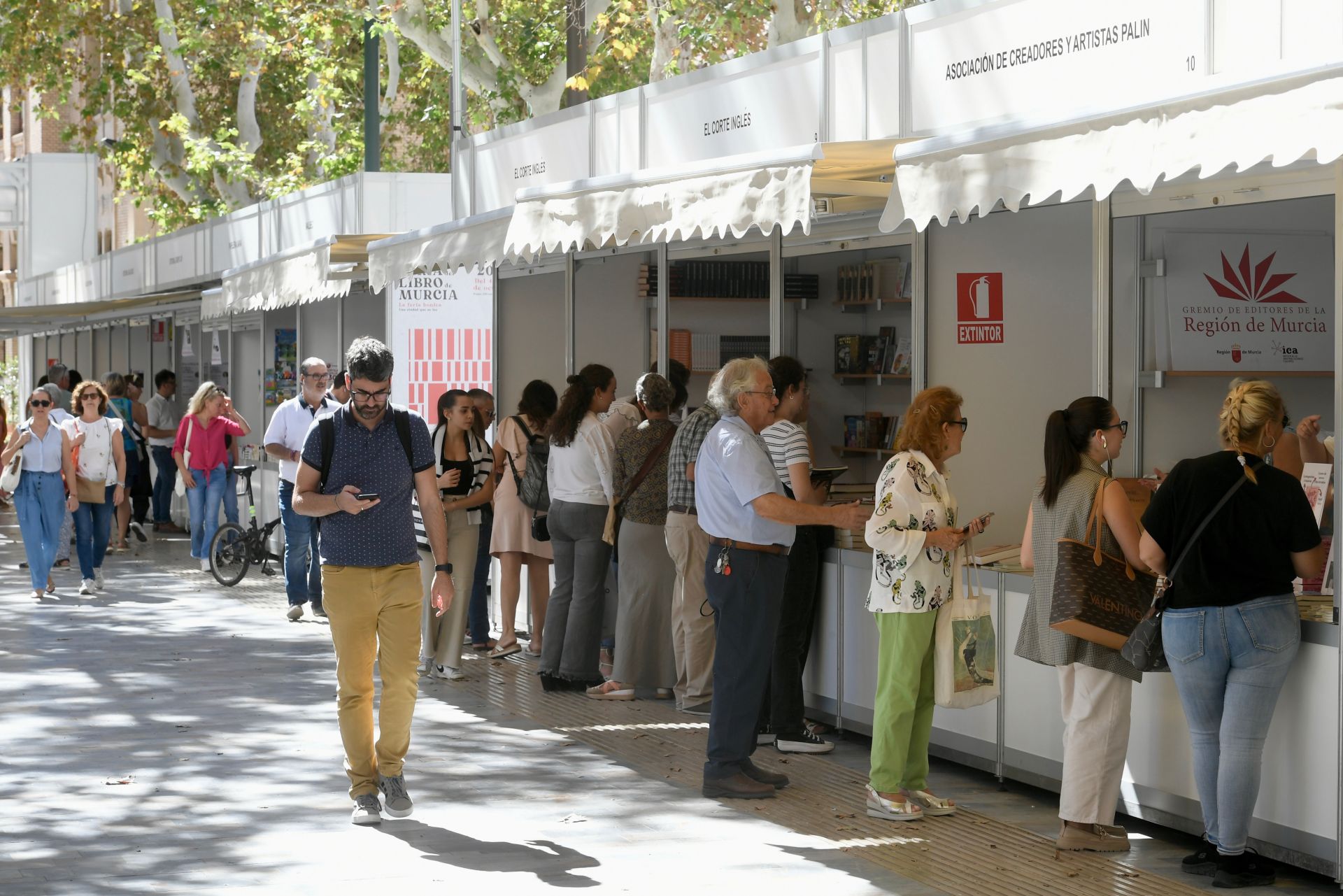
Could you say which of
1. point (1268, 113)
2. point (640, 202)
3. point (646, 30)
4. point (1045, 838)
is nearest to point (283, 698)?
point (640, 202)

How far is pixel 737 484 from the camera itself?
6.75 metres

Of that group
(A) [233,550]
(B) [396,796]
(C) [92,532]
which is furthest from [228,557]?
(B) [396,796]

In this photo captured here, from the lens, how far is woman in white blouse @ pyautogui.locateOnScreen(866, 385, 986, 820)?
6.46 meters

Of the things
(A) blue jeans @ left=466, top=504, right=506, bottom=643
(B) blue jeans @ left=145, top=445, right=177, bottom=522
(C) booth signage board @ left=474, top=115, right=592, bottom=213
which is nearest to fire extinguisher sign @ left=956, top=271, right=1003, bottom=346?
(C) booth signage board @ left=474, top=115, right=592, bottom=213

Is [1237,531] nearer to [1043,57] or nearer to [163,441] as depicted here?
[1043,57]

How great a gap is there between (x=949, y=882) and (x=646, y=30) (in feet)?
64.3

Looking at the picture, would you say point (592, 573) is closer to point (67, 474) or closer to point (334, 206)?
point (67, 474)

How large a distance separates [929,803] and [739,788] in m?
0.75

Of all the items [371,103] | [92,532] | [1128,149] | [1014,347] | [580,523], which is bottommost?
[92,532]

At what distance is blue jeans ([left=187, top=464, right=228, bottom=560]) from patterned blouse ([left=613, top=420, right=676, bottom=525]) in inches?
286

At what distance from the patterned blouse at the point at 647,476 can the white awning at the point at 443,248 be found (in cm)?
114

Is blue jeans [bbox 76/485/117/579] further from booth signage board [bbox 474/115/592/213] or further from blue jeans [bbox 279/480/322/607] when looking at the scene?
booth signage board [bbox 474/115/592/213]

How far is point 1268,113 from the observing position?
480cm

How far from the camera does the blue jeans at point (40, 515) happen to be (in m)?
13.7
